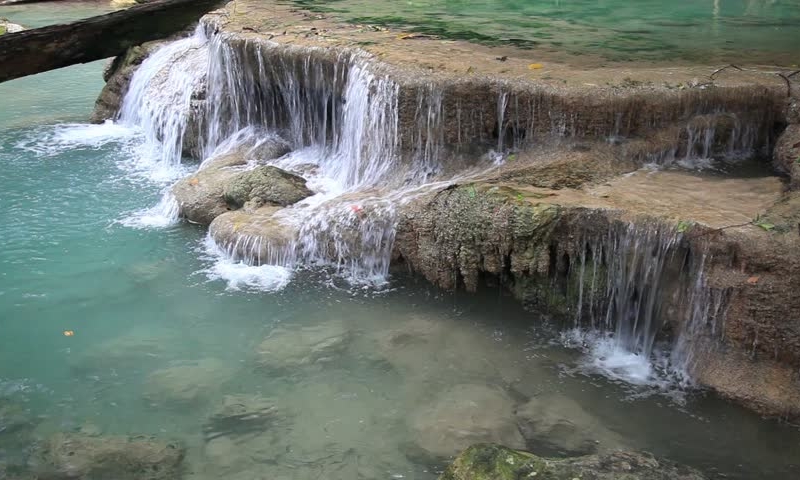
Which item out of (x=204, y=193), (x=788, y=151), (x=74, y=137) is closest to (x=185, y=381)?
(x=204, y=193)

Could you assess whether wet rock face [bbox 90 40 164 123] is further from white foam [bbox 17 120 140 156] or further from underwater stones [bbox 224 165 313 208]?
underwater stones [bbox 224 165 313 208]

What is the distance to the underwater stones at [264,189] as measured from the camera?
7238 millimetres

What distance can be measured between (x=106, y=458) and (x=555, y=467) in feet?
8.14

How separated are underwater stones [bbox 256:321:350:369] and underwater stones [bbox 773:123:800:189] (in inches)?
138

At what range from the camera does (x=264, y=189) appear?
7.29 m

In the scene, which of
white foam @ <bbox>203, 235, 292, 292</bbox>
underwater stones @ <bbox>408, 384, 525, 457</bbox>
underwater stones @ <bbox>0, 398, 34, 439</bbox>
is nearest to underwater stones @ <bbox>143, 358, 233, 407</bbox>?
underwater stones @ <bbox>0, 398, 34, 439</bbox>

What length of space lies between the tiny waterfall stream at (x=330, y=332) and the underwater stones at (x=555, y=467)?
44cm

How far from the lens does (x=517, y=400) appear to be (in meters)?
4.75

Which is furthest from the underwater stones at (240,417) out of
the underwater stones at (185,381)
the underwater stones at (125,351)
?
the underwater stones at (125,351)

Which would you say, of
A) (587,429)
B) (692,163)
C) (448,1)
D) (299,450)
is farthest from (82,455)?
(448,1)

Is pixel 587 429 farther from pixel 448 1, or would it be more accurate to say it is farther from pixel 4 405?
pixel 448 1

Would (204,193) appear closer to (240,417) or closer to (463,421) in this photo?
(240,417)

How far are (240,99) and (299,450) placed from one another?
5.59 meters

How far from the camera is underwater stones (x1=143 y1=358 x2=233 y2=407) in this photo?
4867 millimetres
